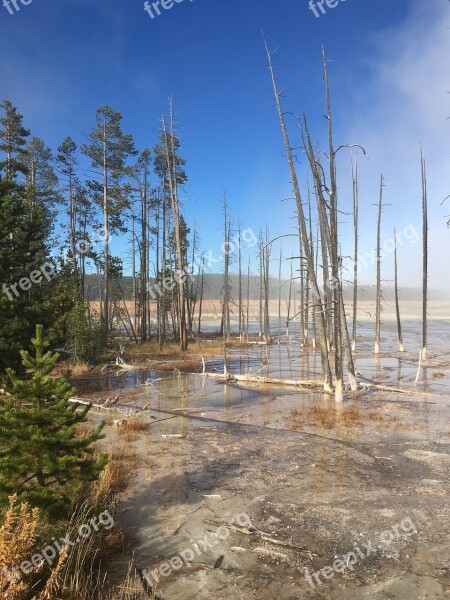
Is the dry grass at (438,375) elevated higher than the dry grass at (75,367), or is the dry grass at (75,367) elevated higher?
the dry grass at (75,367)

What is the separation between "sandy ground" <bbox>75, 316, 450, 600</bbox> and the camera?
13.3ft

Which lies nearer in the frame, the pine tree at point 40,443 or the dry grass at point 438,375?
the pine tree at point 40,443

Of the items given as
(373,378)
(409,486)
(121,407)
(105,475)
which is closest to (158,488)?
(105,475)

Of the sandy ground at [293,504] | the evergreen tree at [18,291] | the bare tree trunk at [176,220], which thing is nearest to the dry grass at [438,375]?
the sandy ground at [293,504]

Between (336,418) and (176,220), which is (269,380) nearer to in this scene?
(336,418)

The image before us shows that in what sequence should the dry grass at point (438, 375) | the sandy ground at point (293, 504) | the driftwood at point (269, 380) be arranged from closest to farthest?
the sandy ground at point (293, 504) < the driftwood at point (269, 380) < the dry grass at point (438, 375)

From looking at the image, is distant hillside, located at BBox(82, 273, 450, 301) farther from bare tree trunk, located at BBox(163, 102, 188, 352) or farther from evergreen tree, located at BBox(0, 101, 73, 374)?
evergreen tree, located at BBox(0, 101, 73, 374)

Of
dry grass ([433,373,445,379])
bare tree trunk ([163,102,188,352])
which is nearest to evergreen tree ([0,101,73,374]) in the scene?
bare tree trunk ([163,102,188,352])

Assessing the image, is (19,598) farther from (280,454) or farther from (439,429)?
(439,429)

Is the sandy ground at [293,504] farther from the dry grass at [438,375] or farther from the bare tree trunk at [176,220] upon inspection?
the bare tree trunk at [176,220]

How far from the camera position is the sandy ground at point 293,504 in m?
4.04

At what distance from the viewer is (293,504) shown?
5.61m

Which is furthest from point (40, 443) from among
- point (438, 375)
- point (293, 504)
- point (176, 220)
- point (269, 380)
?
point (176, 220)

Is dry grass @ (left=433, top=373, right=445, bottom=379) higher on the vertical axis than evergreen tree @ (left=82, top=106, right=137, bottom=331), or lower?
lower
